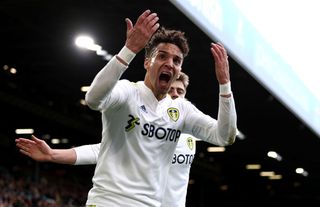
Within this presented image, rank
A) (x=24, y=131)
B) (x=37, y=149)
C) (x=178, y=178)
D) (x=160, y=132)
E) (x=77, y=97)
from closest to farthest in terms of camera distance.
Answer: (x=160, y=132)
(x=37, y=149)
(x=178, y=178)
(x=77, y=97)
(x=24, y=131)

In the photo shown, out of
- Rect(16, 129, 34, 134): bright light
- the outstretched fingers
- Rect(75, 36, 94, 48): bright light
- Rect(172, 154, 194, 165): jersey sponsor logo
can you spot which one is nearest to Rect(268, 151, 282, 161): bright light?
Rect(16, 129, 34, 134): bright light

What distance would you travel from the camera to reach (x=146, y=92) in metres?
4.34

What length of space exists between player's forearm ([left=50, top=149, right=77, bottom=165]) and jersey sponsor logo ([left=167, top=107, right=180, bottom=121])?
0.99 metres

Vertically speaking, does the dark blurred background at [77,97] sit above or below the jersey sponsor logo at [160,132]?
above

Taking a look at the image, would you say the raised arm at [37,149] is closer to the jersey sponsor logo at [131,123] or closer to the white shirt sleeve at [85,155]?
the white shirt sleeve at [85,155]

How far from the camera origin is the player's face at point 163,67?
168 inches

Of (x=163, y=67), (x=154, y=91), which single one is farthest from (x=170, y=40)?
(x=154, y=91)

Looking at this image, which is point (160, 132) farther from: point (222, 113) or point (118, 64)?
point (118, 64)

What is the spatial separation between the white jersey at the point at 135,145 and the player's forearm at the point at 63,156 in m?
0.62

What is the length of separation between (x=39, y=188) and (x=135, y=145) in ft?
68.3

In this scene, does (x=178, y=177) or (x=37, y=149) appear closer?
(x=37, y=149)

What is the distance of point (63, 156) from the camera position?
486cm

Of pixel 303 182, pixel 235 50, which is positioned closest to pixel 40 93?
pixel 235 50

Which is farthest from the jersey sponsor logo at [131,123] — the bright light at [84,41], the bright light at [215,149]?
the bright light at [215,149]
